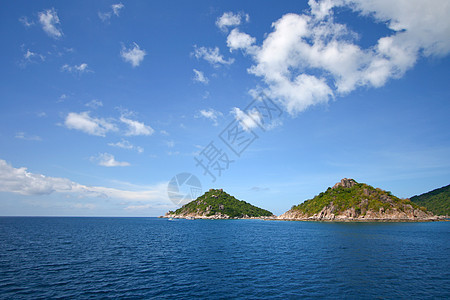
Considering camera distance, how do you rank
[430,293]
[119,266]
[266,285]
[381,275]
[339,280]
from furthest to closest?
[119,266] < [381,275] < [339,280] < [266,285] < [430,293]

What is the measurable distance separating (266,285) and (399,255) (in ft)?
143

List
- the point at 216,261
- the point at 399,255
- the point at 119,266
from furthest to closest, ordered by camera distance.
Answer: the point at 399,255, the point at 216,261, the point at 119,266

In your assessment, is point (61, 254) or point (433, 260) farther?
point (61, 254)

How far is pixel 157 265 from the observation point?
46500 millimetres

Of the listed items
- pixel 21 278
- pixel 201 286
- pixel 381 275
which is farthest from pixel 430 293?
pixel 21 278

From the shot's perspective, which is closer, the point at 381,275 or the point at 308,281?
the point at 308,281

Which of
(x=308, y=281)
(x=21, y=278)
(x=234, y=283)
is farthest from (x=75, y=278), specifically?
(x=308, y=281)

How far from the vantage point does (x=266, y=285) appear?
111 feet

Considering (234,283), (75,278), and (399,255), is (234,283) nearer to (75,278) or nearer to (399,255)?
(75,278)

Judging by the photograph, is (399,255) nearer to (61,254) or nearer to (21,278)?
(21,278)

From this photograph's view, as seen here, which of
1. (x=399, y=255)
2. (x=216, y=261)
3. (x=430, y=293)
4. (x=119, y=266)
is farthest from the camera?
(x=399, y=255)

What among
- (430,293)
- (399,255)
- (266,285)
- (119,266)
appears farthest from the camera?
(399,255)

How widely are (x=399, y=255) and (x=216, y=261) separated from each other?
1805 inches

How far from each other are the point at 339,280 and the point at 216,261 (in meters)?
25.1
